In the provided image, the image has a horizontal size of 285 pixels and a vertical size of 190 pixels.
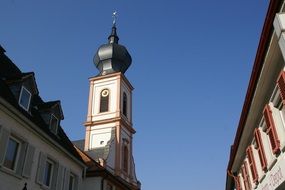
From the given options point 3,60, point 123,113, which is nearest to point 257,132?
point 3,60

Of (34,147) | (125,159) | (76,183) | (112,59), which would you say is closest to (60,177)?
(76,183)

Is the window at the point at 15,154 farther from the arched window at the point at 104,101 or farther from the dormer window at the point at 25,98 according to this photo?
the arched window at the point at 104,101

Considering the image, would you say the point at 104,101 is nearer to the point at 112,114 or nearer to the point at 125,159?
the point at 112,114

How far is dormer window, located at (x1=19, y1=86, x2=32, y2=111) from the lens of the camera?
16984 mm

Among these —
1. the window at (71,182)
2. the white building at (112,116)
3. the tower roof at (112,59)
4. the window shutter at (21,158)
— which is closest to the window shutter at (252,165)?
the window shutter at (21,158)

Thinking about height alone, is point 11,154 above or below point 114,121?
below

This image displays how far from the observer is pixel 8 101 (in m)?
15.0

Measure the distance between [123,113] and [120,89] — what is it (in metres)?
3.21

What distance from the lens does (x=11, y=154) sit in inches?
602

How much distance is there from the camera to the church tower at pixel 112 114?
40.9 meters

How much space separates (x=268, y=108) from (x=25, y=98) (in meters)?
11.4

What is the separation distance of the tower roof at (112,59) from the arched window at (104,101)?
3853 millimetres

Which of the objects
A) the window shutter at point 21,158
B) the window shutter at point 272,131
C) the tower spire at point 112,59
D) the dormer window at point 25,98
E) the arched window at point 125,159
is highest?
the tower spire at point 112,59

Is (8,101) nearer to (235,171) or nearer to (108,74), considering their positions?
(235,171)
